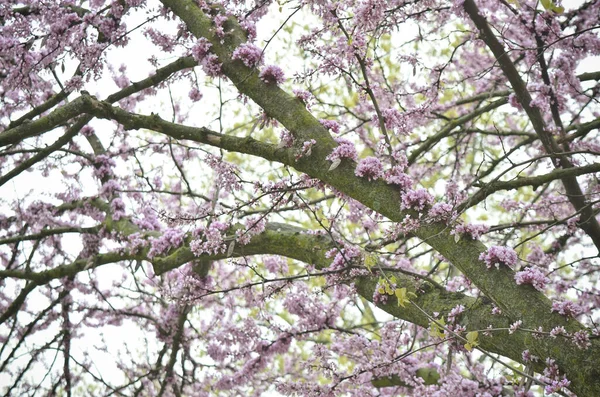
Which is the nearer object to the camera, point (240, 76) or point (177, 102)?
point (240, 76)

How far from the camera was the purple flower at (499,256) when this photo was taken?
115 inches

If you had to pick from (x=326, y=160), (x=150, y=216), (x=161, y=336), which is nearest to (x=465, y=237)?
(x=326, y=160)

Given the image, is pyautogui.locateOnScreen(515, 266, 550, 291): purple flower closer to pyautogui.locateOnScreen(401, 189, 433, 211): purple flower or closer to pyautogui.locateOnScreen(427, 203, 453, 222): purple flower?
pyautogui.locateOnScreen(427, 203, 453, 222): purple flower

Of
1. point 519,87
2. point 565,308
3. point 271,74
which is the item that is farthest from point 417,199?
point 519,87

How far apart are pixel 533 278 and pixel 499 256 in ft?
0.65

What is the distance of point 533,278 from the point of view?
113 inches

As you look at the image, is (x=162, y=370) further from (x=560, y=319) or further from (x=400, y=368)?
(x=560, y=319)

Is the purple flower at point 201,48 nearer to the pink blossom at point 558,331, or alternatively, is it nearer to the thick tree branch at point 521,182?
the thick tree branch at point 521,182

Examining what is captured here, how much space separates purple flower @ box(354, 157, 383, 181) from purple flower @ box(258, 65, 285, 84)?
2.92 ft

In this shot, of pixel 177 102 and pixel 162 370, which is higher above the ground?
pixel 177 102

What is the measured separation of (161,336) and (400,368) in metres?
2.93

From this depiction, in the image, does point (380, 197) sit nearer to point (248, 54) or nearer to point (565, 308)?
point (565, 308)

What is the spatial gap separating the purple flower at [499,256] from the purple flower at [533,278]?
3.4 inches

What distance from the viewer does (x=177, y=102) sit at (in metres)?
8.52
